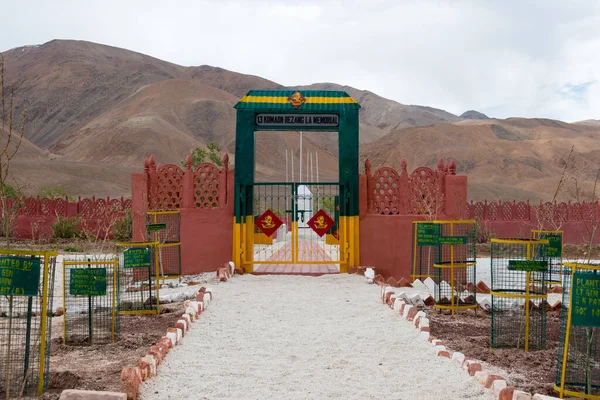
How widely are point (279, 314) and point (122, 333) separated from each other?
2.01 m

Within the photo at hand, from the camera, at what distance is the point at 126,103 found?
10212 centimetres

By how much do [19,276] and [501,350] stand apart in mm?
4356

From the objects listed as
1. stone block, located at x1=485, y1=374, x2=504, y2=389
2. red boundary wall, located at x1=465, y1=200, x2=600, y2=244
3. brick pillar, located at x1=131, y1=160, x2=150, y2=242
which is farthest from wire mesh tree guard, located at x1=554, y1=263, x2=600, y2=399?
red boundary wall, located at x1=465, y1=200, x2=600, y2=244

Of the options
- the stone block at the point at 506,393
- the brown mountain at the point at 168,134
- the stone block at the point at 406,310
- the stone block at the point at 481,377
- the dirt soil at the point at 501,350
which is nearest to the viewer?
the stone block at the point at 506,393

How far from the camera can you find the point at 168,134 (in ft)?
274

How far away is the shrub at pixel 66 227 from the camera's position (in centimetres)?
2434

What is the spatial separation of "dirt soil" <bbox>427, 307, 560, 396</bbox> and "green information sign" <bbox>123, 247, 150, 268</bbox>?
354 cm

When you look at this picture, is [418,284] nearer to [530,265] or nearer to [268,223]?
[268,223]

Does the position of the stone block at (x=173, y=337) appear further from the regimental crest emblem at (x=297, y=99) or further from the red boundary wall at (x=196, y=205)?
the regimental crest emblem at (x=297, y=99)

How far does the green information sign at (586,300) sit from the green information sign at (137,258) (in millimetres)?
5143

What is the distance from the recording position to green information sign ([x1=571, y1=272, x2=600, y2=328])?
175 inches

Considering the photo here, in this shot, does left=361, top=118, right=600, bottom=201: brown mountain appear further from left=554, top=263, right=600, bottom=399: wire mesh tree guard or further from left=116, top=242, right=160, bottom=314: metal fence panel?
left=554, top=263, right=600, bottom=399: wire mesh tree guard

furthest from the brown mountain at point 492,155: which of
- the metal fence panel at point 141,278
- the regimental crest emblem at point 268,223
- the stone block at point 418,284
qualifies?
the metal fence panel at point 141,278

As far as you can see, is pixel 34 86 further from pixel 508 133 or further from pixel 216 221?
pixel 216 221
